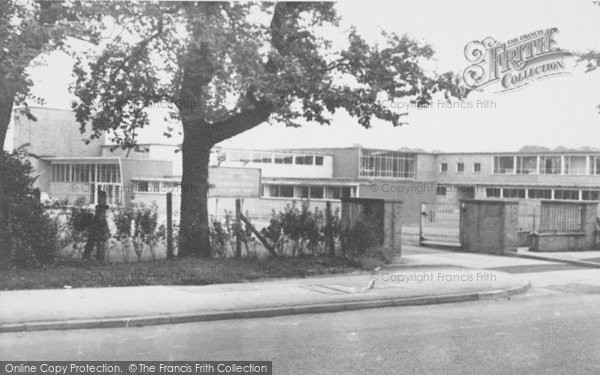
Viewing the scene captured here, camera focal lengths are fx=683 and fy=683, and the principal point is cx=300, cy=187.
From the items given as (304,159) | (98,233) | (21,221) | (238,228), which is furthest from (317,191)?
(21,221)

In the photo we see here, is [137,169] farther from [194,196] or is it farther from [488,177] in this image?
[194,196]

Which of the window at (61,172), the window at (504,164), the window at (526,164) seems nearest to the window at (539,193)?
the window at (526,164)

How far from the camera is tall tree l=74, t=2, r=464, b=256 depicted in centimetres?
1235

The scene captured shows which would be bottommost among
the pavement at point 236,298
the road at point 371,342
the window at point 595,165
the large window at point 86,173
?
the road at point 371,342

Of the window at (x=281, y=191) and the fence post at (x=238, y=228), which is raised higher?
the window at (x=281, y=191)

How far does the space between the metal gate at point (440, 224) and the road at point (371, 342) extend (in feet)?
36.8

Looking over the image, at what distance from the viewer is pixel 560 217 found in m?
22.9

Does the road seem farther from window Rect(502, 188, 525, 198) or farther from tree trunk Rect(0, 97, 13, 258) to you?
window Rect(502, 188, 525, 198)

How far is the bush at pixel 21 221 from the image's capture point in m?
12.1

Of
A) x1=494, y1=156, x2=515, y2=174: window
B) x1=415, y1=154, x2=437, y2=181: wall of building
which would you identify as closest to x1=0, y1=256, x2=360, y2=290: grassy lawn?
x1=494, y1=156, x2=515, y2=174: window

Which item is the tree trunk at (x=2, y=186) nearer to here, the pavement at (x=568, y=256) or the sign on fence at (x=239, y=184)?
the pavement at (x=568, y=256)

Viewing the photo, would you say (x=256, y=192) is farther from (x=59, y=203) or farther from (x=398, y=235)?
(x=59, y=203)

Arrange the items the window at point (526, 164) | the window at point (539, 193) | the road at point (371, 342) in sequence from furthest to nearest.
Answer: the window at point (526, 164) → the window at point (539, 193) → the road at point (371, 342)

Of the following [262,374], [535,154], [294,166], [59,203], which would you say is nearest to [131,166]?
[294,166]
